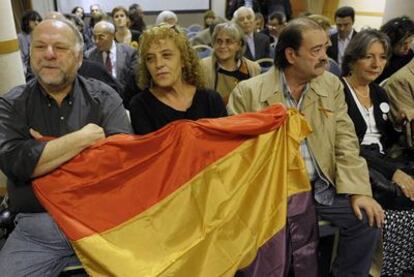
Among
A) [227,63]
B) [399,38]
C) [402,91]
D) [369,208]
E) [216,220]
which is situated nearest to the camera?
[216,220]

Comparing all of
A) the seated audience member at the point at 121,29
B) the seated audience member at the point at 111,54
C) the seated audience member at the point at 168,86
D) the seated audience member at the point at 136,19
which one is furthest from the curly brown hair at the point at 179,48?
the seated audience member at the point at 136,19

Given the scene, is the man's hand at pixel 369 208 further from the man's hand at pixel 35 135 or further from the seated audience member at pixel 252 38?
the seated audience member at pixel 252 38

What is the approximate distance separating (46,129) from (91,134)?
0.26m

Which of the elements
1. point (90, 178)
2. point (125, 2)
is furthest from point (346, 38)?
point (125, 2)

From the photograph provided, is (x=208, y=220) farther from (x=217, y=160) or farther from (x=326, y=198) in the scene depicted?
(x=326, y=198)

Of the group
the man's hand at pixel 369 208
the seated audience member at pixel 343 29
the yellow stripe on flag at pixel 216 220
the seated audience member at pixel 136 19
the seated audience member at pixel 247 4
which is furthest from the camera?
the seated audience member at pixel 247 4

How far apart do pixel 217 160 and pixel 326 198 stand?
668mm

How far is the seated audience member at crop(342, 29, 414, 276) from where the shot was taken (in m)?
1.96

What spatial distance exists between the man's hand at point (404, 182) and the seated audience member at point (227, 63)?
1.25 m

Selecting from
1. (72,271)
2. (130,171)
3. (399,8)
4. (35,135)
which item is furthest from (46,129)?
(399,8)

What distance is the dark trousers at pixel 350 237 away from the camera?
1.87m

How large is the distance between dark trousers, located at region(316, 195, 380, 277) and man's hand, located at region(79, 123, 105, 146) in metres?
1.07

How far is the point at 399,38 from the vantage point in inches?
123

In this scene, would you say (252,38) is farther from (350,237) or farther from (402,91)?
(350,237)
